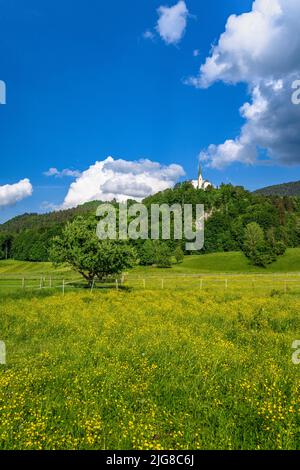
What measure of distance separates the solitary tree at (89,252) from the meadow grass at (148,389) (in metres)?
22.5

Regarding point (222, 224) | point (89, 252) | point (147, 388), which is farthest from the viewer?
point (222, 224)

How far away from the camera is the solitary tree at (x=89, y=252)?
3997 cm

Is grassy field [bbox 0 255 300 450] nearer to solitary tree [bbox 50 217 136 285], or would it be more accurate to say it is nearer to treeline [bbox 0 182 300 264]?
solitary tree [bbox 50 217 136 285]

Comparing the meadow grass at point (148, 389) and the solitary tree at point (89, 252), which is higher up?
the solitary tree at point (89, 252)

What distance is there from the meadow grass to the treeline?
88822 mm

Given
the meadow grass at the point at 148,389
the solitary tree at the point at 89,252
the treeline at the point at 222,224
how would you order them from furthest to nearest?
the treeline at the point at 222,224 → the solitary tree at the point at 89,252 → the meadow grass at the point at 148,389

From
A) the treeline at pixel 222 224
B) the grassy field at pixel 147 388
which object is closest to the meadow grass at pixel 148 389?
the grassy field at pixel 147 388

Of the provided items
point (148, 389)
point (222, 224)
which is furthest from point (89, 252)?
point (222, 224)

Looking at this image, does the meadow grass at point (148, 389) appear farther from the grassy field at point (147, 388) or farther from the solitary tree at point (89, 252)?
the solitary tree at point (89, 252)

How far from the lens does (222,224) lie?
141 m

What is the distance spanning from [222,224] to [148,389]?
134 m

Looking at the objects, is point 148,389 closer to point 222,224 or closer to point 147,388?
point 147,388

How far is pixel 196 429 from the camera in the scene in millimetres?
7582

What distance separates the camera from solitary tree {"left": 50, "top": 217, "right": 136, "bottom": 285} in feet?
131
